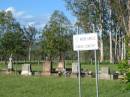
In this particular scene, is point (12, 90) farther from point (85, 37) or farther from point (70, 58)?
point (70, 58)

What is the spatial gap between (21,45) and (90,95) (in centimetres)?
6873

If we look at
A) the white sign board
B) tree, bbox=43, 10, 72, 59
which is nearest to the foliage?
tree, bbox=43, 10, 72, 59

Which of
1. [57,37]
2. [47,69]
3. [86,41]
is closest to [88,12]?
[57,37]

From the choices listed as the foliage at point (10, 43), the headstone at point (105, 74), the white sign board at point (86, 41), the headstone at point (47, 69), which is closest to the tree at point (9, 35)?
the foliage at point (10, 43)

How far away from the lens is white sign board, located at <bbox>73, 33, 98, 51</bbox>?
1356 cm

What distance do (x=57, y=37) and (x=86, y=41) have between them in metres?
65.2

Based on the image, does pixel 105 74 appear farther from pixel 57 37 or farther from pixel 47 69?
pixel 57 37

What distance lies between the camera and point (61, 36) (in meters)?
79.9

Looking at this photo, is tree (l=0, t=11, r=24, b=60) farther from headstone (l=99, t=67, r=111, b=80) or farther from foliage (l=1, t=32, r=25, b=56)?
headstone (l=99, t=67, r=111, b=80)

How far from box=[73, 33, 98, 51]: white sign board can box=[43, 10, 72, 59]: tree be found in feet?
209

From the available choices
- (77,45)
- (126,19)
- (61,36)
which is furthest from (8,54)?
(77,45)

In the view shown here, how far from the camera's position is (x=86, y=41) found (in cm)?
1394

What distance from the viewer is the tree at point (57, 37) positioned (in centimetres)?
7831

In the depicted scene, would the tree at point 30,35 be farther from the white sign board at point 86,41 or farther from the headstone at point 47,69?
the white sign board at point 86,41
